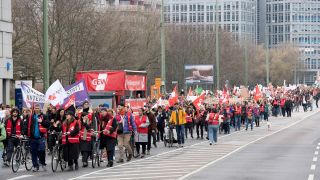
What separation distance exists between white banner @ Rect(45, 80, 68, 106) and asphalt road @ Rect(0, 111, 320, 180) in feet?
6.39

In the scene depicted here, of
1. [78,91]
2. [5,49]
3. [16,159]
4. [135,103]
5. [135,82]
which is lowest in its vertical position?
[16,159]

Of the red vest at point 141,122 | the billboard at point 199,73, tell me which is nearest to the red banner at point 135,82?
the red vest at point 141,122

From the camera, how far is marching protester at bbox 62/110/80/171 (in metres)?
22.6

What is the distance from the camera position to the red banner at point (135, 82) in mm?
38375

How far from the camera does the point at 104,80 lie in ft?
123

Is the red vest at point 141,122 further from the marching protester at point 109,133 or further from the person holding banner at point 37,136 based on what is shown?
the person holding banner at point 37,136

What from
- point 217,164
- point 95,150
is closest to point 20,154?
point 95,150

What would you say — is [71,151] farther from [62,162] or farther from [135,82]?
[135,82]

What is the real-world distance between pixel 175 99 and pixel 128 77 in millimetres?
2925

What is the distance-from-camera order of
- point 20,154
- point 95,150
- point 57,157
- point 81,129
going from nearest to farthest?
point 57,157
point 20,154
point 81,129
point 95,150

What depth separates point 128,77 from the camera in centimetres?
3838

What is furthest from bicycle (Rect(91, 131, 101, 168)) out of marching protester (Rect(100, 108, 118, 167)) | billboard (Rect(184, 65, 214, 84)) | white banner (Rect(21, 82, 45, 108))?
billboard (Rect(184, 65, 214, 84))

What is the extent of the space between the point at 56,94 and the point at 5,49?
1859 centimetres

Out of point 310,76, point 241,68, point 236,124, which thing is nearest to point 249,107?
point 236,124
